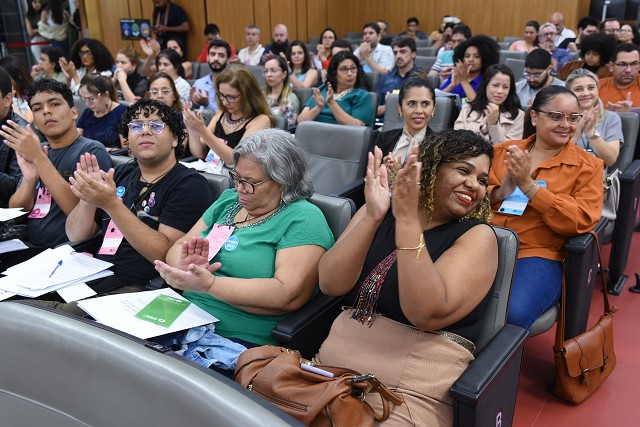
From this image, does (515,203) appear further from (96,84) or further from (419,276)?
(96,84)

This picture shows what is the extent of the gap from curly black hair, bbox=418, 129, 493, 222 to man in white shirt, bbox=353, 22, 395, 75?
17.2 feet

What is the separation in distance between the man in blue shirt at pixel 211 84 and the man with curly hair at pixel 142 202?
2.61m

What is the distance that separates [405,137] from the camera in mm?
3172

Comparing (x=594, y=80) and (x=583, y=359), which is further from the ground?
(x=594, y=80)

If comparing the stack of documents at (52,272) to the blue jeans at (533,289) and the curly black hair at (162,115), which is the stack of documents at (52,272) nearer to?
the curly black hair at (162,115)

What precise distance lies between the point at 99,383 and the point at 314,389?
2.03ft

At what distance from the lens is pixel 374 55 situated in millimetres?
7219

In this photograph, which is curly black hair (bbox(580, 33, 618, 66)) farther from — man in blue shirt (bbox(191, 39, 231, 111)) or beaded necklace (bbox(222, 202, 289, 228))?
beaded necklace (bbox(222, 202, 289, 228))

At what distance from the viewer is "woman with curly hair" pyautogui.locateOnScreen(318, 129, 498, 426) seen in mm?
1337

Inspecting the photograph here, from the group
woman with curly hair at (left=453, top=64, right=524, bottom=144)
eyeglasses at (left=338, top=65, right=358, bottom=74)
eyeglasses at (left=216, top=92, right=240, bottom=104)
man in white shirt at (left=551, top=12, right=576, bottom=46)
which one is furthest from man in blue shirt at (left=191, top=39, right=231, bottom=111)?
man in white shirt at (left=551, top=12, right=576, bottom=46)

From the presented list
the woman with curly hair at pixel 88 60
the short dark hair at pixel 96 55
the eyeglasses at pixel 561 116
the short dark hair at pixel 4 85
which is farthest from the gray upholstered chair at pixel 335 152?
the short dark hair at pixel 96 55

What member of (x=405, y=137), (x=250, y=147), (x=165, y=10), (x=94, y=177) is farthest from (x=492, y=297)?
(x=165, y=10)

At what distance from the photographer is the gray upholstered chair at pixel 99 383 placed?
2.27 ft

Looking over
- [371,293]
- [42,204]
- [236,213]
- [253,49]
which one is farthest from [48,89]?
[253,49]
